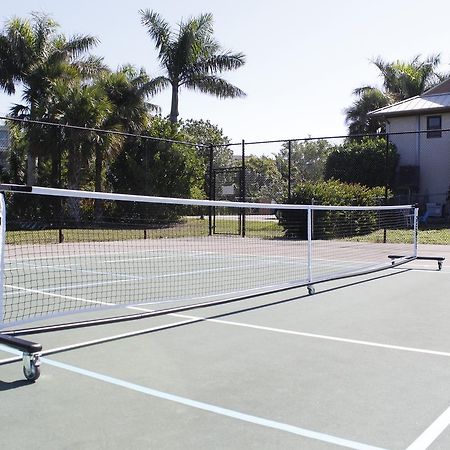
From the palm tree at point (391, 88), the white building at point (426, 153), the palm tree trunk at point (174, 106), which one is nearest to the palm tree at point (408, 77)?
the palm tree at point (391, 88)

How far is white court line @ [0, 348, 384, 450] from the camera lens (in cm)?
337

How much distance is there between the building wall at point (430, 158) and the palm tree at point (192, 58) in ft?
36.4

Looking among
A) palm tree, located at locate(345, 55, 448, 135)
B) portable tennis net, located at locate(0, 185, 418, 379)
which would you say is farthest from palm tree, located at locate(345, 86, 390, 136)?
portable tennis net, located at locate(0, 185, 418, 379)

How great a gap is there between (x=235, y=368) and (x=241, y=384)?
0.42 meters

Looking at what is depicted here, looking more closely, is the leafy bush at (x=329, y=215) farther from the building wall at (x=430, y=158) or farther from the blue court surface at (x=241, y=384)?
the blue court surface at (x=241, y=384)

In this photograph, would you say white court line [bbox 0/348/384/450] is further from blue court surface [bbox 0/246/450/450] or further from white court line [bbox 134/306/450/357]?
white court line [bbox 134/306/450/357]

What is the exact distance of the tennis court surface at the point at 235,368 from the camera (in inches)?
138

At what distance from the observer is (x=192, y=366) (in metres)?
4.89

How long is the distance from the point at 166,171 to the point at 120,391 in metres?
23.7

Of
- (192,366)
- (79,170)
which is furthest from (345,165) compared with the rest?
(192,366)

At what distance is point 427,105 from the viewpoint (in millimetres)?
31141

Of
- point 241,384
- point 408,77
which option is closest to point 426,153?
point 408,77

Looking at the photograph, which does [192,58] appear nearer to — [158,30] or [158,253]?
[158,30]

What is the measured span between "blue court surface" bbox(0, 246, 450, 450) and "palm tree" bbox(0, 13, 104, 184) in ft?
79.2
